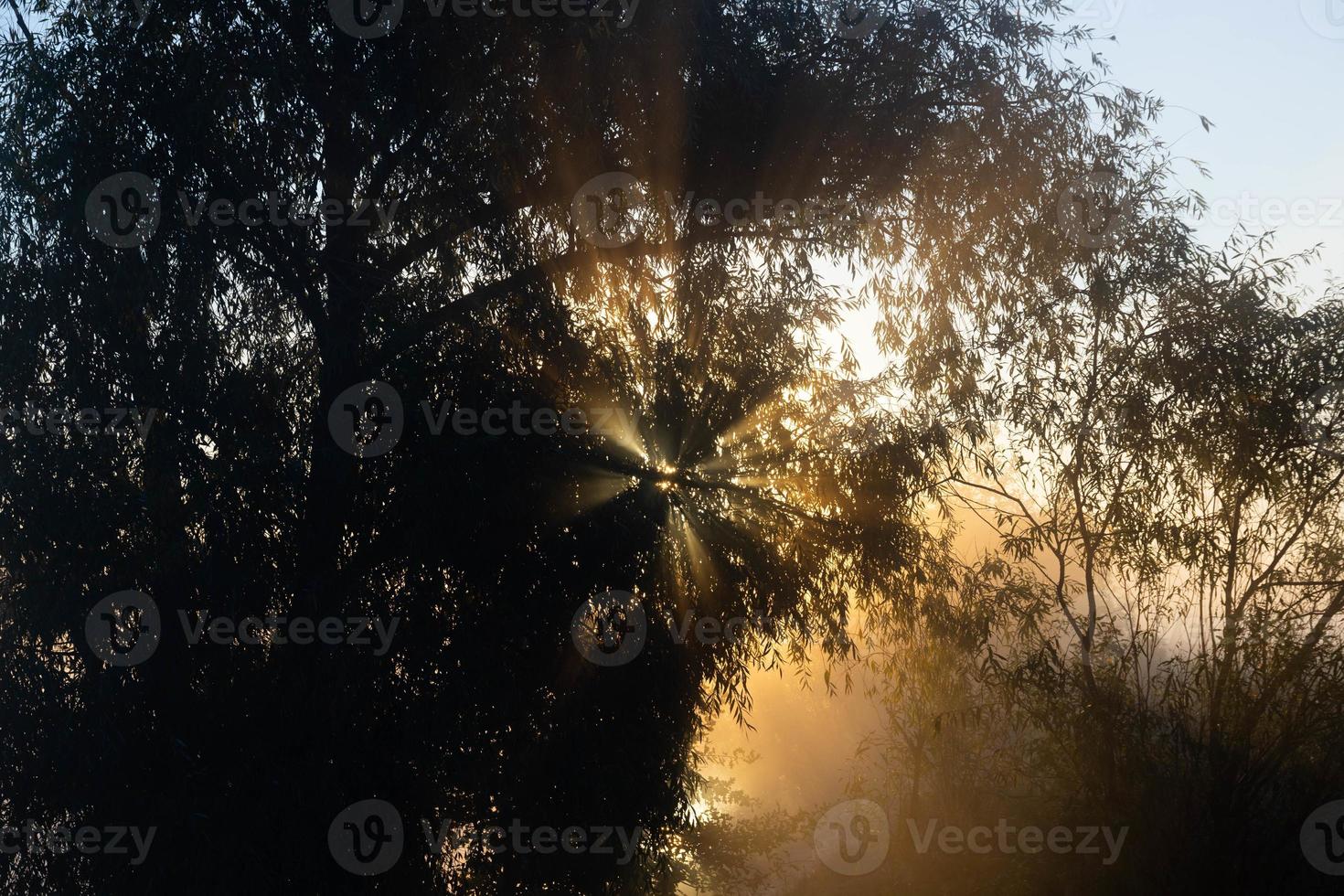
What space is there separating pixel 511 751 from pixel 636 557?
1.17 meters

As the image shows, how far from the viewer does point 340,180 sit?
5789 millimetres

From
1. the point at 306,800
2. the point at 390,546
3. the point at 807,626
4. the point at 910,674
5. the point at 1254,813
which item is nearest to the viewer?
the point at 306,800

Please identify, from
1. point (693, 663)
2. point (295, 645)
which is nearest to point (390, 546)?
point (295, 645)

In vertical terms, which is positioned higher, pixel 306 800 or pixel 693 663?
pixel 693 663

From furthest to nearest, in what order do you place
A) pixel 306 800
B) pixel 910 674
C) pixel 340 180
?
pixel 910 674, pixel 340 180, pixel 306 800

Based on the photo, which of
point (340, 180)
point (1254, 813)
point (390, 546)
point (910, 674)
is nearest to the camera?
point (390, 546)

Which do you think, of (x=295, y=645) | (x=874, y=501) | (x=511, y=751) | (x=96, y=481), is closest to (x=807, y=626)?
(x=874, y=501)

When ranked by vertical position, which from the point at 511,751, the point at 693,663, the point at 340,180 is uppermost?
the point at 340,180

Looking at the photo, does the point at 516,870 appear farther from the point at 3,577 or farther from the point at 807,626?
the point at 3,577

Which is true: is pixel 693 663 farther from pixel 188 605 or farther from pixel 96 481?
pixel 96 481

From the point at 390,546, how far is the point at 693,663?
1.78 metres

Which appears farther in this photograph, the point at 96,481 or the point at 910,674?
the point at 910,674

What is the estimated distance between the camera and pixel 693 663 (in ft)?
19.3

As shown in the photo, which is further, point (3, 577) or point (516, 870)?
point (516, 870)
